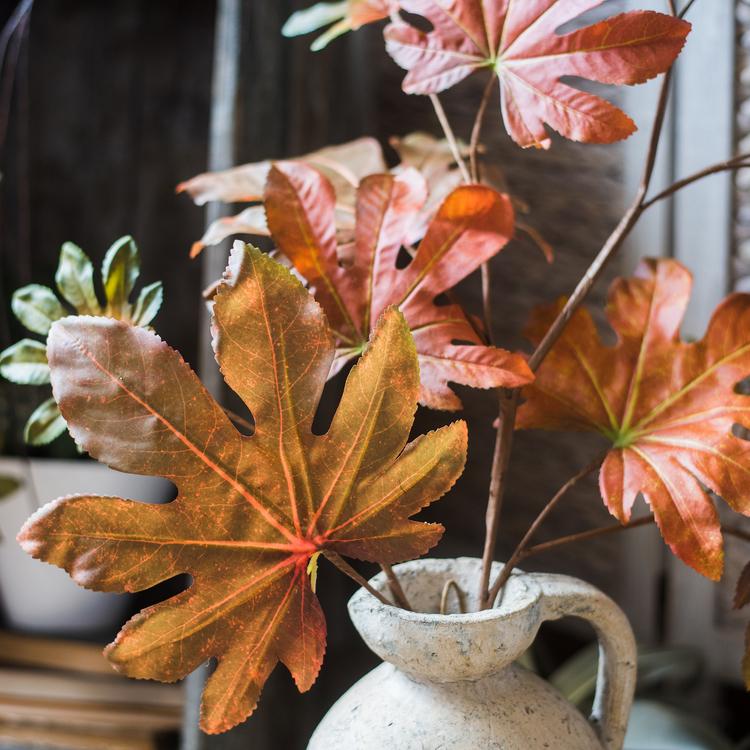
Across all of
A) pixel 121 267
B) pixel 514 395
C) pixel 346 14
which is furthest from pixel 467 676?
pixel 346 14

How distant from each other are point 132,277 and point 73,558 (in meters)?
0.27

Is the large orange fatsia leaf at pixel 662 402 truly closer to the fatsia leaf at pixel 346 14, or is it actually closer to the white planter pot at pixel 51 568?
the fatsia leaf at pixel 346 14

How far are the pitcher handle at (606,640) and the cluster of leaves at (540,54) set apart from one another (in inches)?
12.5

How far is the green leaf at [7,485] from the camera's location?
51.7 inches

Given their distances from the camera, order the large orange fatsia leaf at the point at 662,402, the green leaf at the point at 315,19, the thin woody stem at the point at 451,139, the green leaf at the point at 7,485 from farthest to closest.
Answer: the green leaf at the point at 7,485
the green leaf at the point at 315,19
the thin woody stem at the point at 451,139
the large orange fatsia leaf at the point at 662,402

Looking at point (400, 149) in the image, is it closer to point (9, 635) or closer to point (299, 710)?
point (299, 710)

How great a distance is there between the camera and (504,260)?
1.41 m

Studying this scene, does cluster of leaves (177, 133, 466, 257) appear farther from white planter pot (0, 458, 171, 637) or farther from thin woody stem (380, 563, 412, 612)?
white planter pot (0, 458, 171, 637)

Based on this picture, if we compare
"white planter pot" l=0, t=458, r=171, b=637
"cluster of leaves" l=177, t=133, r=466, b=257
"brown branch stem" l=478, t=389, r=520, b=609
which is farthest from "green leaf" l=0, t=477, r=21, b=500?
"brown branch stem" l=478, t=389, r=520, b=609

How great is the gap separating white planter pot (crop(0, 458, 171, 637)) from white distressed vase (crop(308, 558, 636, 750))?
30.3 inches

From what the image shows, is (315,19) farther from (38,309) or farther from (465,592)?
(465,592)

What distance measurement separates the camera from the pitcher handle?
2.09 ft

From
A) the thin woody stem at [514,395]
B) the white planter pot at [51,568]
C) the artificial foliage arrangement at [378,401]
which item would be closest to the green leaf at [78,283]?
the artificial foliage arrangement at [378,401]

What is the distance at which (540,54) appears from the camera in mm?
588
